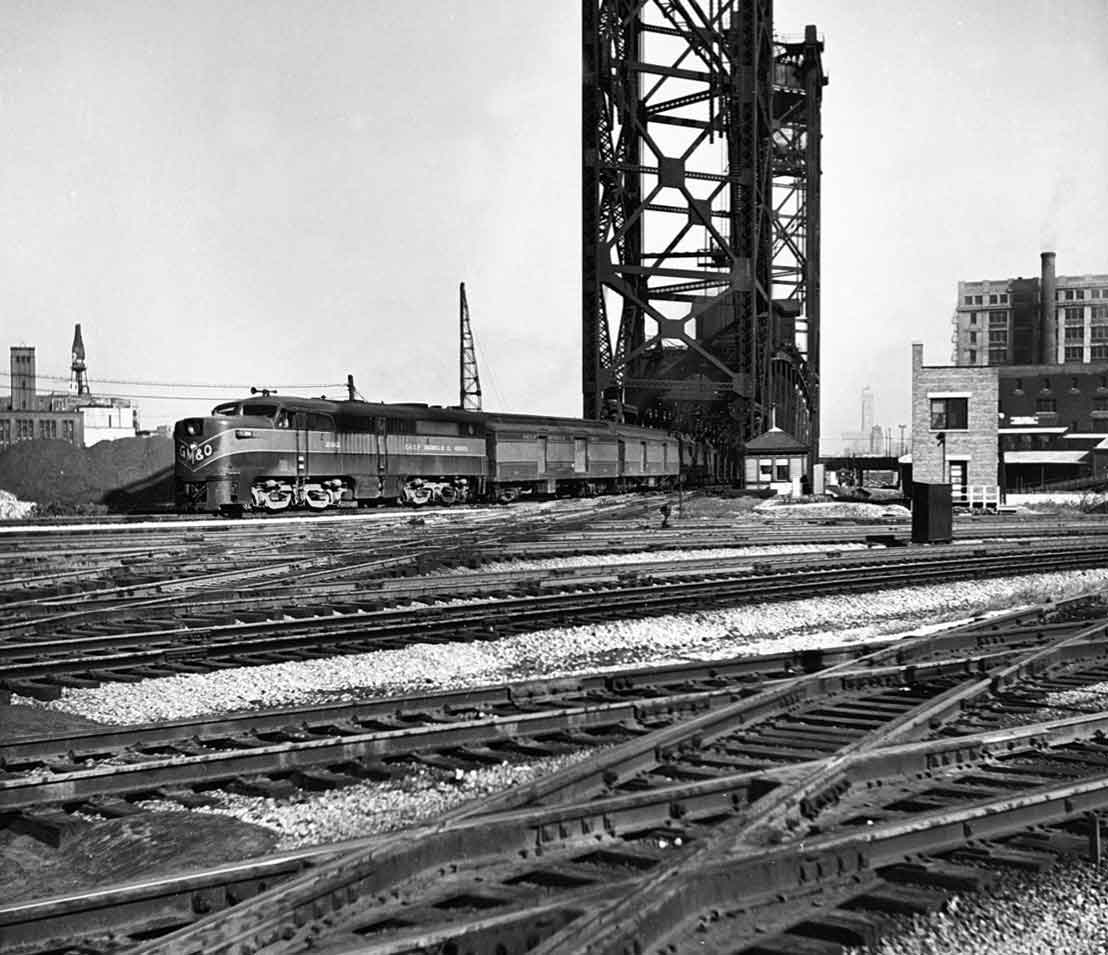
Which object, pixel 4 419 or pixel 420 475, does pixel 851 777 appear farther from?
pixel 4 419

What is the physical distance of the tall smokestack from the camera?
7738 cm

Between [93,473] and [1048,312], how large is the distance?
69.3m

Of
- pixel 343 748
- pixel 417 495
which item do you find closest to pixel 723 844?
pixel 343 748

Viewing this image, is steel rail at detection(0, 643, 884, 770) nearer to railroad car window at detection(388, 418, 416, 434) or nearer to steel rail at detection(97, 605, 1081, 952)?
steel rail at detection(97, 605, 1081, 952)

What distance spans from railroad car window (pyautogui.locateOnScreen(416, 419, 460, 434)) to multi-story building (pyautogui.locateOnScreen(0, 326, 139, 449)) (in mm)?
34966

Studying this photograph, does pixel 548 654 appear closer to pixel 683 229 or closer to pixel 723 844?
pixel 723 844

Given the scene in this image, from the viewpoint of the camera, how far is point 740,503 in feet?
103

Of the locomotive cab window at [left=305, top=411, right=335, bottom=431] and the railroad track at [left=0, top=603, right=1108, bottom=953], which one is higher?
the locomotive cab window at [left=305, top=411, right=335, bottom=431]

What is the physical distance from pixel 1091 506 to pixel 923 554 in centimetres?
1809

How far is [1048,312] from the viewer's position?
3172 inches

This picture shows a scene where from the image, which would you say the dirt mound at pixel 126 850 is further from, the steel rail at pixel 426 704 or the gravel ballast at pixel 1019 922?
the gravel ballast at pixel 1019 922

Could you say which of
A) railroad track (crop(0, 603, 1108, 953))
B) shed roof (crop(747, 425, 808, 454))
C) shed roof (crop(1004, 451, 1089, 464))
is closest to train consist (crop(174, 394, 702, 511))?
shed roof (crop(747, 425, 808, 454))

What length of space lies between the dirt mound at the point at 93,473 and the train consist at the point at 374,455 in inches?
359

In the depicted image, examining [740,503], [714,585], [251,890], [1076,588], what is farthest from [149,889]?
[740,503]
